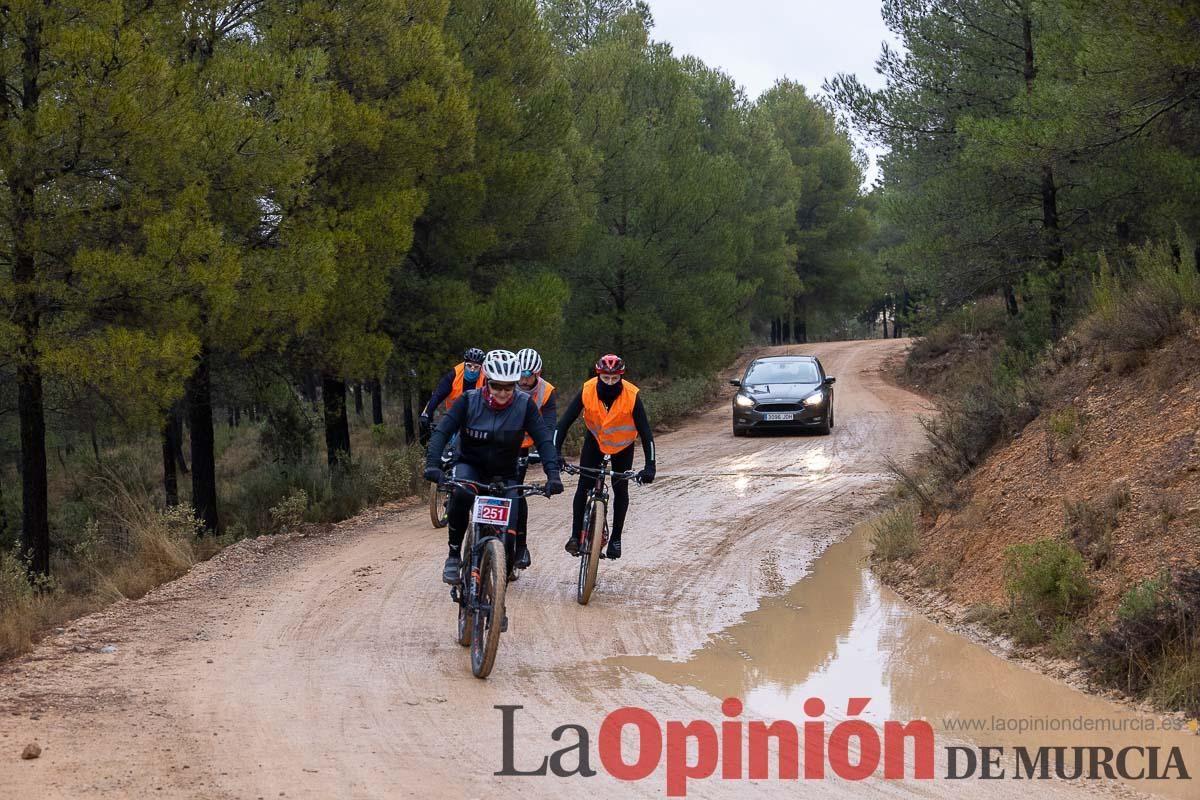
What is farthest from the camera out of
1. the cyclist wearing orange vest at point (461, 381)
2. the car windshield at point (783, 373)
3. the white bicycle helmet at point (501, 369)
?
the car windshield at point (783, 373)

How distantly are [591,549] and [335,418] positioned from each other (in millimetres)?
12017

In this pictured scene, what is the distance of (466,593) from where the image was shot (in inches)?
306

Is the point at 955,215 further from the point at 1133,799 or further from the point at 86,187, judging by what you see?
the point at 1133,799

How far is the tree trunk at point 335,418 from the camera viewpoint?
2033 centimetres

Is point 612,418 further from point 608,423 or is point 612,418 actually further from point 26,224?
point 26,224

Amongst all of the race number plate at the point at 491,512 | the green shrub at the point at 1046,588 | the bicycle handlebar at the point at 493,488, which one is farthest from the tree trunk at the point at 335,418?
the green shrub at the point at 1046,588

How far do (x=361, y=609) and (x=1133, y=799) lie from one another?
241 inches

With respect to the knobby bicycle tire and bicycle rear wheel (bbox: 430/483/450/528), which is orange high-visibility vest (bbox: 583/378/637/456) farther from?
bicycle rear wheel (bbox: 430/483/450/528)

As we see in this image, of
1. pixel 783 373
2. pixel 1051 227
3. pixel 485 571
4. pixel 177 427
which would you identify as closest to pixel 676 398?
pixel 783 373

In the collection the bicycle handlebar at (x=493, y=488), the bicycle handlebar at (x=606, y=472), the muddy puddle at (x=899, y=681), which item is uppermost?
the bicycle handlebar at (x=493, y=488)

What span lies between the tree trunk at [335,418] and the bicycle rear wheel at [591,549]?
11.1 metres

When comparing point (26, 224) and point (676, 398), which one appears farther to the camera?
point (676, 398)

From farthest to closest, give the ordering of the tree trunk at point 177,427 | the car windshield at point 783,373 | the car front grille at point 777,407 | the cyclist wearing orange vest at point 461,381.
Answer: the car windshield at point 783,373
the car front grille at point 777,407
the tree trunk at point 177,427
the cyclist wearing orange vest at point 461,381

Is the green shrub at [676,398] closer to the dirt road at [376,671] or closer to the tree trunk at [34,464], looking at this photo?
the dirt road at [376,671]
